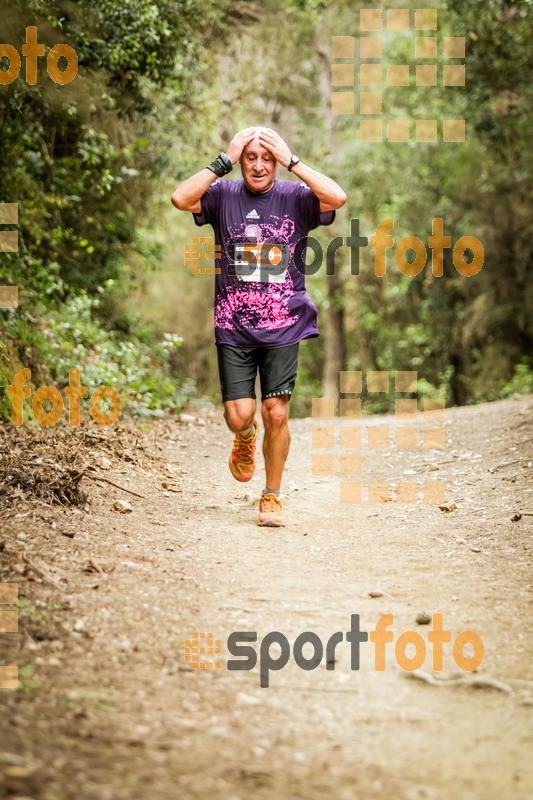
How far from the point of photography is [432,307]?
61.4 ft

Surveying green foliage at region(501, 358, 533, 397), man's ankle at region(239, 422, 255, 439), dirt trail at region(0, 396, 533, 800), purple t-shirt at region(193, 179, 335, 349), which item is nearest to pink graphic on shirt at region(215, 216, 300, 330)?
purple t-shirt at region(193, 179, 335, 349)

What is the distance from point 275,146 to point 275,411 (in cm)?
164

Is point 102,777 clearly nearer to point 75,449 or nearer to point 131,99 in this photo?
point 75,449

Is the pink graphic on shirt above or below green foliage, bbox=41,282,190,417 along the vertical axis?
below

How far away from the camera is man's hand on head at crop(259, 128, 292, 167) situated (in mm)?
4617

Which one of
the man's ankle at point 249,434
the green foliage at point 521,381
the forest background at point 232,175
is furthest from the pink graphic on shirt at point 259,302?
the green foliage at point 521,381

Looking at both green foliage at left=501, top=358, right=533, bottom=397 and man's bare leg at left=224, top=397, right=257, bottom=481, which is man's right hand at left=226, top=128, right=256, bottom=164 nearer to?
man's bare leg at left=224, top=397, right=257, bottom=481

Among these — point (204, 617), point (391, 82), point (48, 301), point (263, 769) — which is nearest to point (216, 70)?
point (48, 301)

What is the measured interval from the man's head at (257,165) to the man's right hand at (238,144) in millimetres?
39

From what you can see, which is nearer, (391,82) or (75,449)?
(75,449)

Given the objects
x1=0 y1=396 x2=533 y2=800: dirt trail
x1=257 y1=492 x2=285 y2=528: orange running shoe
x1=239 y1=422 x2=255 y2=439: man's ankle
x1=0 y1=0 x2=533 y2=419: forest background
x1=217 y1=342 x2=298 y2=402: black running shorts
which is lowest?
x1=0 y1=396 x2=533 y2=800: dirt trail

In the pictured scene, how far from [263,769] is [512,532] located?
2941 mm

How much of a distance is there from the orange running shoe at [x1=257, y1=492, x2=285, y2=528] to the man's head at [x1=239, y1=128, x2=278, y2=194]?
1.98 meters

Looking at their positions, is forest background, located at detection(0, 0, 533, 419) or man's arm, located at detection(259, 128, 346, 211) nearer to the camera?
man's arm, located at detection(259, 128, 346, 211)
